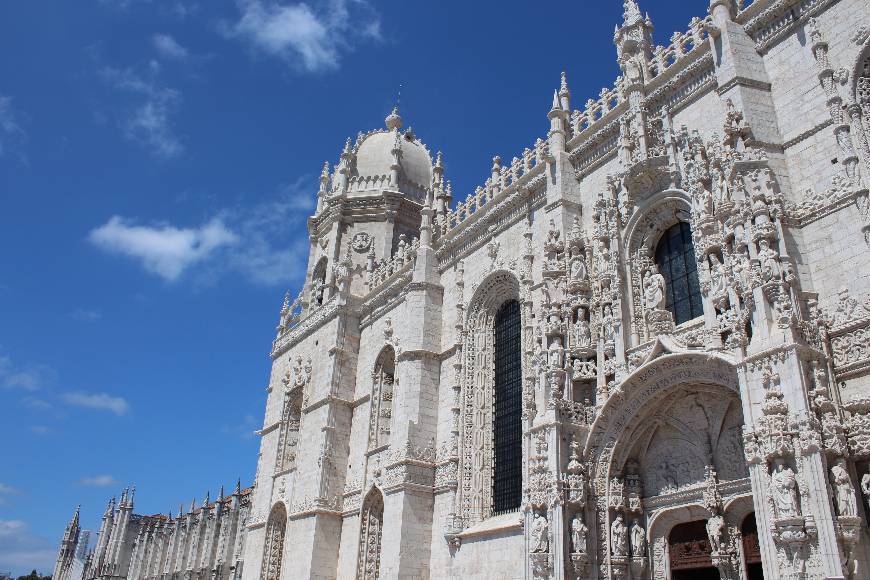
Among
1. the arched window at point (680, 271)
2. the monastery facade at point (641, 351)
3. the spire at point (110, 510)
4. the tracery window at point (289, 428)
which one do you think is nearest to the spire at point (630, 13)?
the monastery facade at point (641, 351)

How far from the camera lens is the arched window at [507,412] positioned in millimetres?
18969

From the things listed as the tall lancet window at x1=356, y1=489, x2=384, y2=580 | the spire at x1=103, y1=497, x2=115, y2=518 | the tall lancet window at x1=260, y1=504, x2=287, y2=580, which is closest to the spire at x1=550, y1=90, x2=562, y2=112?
the tall lancet window at x1=356, y1=489, x2=384, y2=580

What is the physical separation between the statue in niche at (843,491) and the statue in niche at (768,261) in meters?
3.14

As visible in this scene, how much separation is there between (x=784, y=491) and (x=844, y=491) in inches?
31.3

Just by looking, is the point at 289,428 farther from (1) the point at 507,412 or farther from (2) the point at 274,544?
(1) the point at 507,412

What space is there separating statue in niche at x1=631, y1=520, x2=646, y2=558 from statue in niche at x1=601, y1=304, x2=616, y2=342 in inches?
157

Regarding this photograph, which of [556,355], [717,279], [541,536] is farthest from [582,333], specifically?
[541,536]

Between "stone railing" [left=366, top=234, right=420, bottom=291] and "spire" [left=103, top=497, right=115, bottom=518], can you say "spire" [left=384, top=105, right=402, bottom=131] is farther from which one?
"spire" [left=103, top=497, right=115, bottom=518]

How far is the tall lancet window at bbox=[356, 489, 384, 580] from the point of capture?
22562 mm

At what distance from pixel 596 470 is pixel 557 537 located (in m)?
1.69

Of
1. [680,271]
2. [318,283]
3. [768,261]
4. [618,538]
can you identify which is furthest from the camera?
[318,283]

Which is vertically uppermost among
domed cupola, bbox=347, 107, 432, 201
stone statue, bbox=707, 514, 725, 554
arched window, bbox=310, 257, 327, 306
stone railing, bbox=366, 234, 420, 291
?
domed cupola, bbox=347, 107, 432, 201

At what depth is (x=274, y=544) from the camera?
27.3 metres

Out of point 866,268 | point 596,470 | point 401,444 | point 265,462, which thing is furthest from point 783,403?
point 265,462
